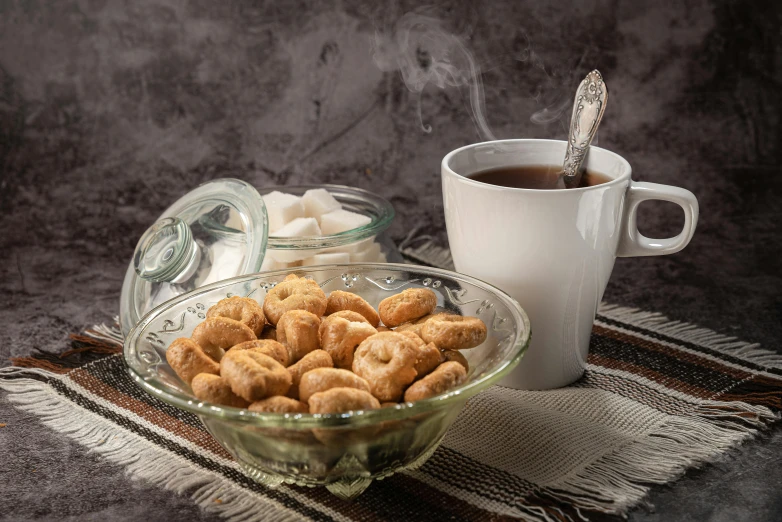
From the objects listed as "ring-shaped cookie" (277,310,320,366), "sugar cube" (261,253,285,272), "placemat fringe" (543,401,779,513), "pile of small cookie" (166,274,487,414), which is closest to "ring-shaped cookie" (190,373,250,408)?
"pile of small cookie" (166,274,487,414)

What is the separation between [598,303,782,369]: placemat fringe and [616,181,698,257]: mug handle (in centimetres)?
20

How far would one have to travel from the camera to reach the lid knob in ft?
4.04

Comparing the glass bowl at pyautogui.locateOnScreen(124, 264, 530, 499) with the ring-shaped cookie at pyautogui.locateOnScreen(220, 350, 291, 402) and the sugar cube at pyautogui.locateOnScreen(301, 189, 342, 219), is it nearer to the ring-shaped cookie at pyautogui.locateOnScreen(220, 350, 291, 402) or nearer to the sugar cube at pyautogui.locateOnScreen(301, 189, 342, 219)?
the ring-shaped cookie at pyautogui.locateOnScreen(220, 350, 291, 402)

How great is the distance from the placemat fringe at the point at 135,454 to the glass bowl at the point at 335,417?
38mm

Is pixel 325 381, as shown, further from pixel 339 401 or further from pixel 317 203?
pixel 317 203

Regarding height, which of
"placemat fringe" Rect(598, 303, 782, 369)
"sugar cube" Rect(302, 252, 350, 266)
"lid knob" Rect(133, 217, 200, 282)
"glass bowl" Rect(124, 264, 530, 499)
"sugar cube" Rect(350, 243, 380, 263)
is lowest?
"placemat fringe" Rect(598, 303, 782, 369)

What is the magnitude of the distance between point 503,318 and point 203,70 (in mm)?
1131

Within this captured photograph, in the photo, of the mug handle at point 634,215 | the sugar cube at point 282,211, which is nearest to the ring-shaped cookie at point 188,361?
the sugar cube at point 282,211

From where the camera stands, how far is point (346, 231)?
4.33 ft

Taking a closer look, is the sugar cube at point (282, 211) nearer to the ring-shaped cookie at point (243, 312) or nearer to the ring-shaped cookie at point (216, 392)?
the ring-shaped cookie at point (243, 312)

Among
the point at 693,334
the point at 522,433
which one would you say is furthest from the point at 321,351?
the point at 693,334

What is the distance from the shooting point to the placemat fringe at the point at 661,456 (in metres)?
0.95

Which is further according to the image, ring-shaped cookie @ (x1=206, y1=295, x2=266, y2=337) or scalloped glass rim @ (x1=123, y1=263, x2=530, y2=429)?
ring-shaped cookie @ (x1=206, y1=295, x2=266, y2=337)

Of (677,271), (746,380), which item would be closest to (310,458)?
(746,380)
